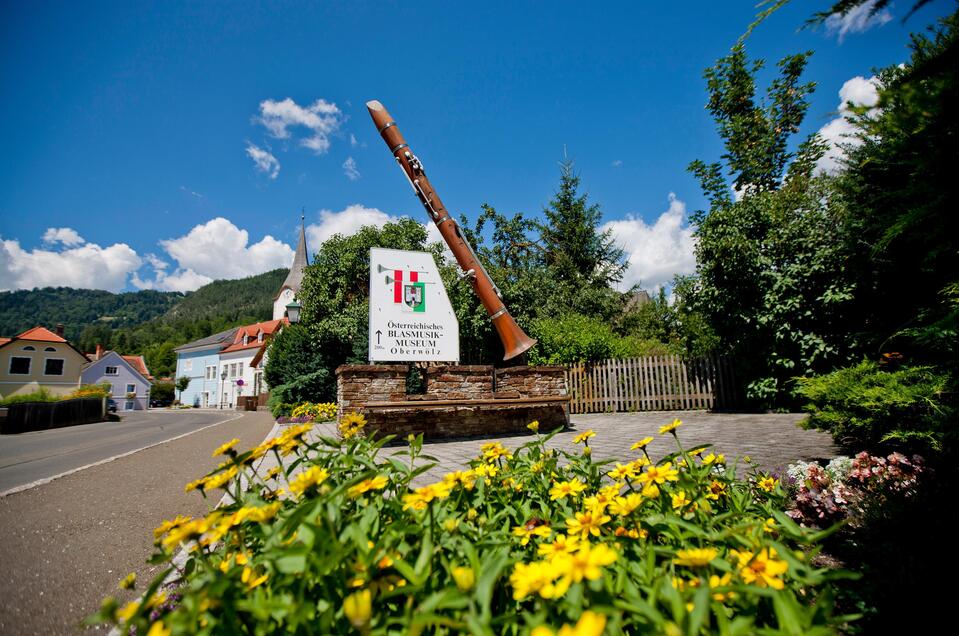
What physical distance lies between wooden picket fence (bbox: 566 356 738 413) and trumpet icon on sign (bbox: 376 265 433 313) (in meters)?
5.73

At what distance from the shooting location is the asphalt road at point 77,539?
75.6 inches

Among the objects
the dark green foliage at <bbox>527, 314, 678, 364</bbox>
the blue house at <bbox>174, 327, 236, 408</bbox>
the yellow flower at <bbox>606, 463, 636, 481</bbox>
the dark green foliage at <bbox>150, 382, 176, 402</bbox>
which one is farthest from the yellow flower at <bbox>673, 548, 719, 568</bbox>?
the dark green foliage at <bbox>150, 382, 176, 402</bbox>

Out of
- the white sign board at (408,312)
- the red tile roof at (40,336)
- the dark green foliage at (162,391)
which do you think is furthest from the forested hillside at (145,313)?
the white sign board at (408,312)

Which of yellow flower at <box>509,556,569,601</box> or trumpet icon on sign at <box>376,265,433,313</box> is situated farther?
trumpet icon on sign at <box>376,265,433,313</box>

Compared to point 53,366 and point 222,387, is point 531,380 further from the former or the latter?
point 222,387

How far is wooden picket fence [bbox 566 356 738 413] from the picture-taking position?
10.00 m

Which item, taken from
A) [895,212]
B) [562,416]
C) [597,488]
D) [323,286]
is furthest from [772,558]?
[323,286]

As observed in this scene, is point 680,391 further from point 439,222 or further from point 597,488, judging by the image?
point 597,488

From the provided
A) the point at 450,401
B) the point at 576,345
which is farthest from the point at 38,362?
the point at 450,401

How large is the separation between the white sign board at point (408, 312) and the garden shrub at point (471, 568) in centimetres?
581

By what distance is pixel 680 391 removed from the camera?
34.6 feet

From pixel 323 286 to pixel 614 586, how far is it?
18.4 m

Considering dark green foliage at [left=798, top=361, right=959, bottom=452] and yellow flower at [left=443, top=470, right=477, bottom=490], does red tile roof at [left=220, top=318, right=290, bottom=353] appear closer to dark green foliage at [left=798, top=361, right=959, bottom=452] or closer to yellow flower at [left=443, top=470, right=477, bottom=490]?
dark green foliage at [left=798, top=361, right=959, bottom=452]

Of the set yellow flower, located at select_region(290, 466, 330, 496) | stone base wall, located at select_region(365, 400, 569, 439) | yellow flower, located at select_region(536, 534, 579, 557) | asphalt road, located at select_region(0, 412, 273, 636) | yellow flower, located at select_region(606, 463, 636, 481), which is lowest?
asphalt road, located at select_region(0, 412, 273, 636)
